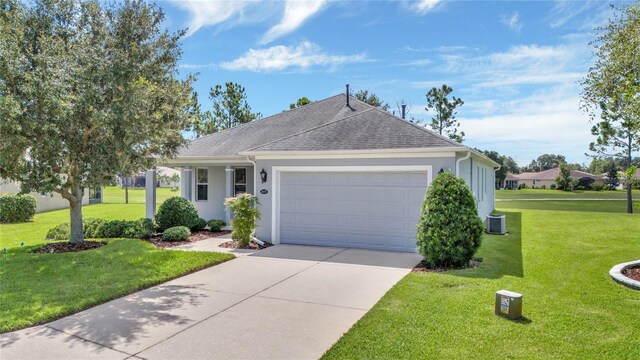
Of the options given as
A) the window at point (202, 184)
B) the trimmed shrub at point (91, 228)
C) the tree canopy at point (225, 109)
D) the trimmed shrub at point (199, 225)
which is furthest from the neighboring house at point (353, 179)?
the tree canopy at point (225, 109)

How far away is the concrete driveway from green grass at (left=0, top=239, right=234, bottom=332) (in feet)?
0.95

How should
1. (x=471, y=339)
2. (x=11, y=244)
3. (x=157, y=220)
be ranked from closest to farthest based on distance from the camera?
(x=471, y=339), (x=11, y=244), (x=157, y=220)

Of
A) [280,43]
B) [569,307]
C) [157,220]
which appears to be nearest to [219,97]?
[280,43]

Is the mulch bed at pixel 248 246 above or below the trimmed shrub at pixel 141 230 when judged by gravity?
below

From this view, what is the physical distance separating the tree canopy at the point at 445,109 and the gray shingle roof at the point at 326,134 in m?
16.5

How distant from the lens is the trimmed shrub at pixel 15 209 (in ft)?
53.6

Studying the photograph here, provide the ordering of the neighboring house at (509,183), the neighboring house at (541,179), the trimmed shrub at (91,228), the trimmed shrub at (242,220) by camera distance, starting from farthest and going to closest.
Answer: the neighboring house at (541,179)
the neighboring house at (509,183)
the trimmed shrub at (91,228)
the trimmed shrub at (242,220)

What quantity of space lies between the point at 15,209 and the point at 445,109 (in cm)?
2774

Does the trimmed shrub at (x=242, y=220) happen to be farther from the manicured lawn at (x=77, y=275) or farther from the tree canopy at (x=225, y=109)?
the tree canopy at (x=225, y=109)

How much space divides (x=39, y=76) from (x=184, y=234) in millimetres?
5519

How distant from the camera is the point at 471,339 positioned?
14.7ft

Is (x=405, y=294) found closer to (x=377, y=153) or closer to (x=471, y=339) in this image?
(x=471, y=339)

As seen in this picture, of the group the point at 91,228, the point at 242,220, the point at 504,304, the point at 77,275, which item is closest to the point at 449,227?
the point at 504,304

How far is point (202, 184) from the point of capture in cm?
1541
